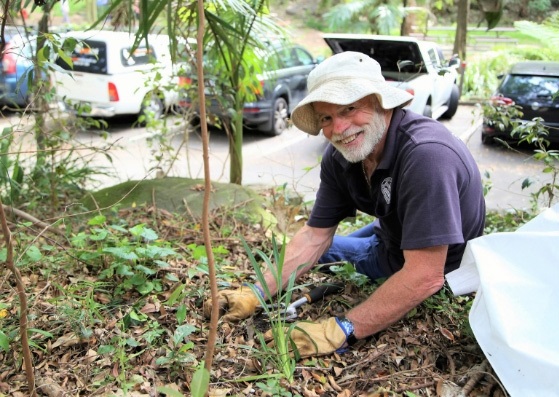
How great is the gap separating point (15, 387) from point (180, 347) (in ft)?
2.06

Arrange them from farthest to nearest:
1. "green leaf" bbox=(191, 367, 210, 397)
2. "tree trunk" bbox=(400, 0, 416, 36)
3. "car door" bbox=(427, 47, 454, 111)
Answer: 1. "tree trunk" bbox=(400, 0, 416, 36)
2. "car door" bbox=(427, 47, 454, 111)
3. "green leaf" bbox=(191, 367, 210, 397)

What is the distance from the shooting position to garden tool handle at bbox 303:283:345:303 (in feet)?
9.40

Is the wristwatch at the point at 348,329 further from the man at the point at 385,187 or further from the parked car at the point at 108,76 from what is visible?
the parked car at the point at 108,76

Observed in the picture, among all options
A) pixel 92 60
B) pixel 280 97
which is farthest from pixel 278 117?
pixel 92 60

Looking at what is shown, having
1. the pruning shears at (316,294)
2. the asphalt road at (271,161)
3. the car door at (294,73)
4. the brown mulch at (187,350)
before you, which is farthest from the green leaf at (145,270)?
the car door at (294,73)

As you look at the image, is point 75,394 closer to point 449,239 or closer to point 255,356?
point 255,356

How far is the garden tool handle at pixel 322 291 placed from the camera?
287 cm

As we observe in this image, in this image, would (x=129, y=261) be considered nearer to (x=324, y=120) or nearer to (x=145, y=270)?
(x=145, y=270)

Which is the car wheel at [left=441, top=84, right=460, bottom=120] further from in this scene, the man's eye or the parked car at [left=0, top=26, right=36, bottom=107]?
the man's eye

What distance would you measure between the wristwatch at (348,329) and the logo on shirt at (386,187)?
0.57 m

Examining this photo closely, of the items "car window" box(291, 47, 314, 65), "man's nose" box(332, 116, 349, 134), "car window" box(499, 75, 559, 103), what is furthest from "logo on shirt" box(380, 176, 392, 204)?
"car window" box(291, 47, 314, 65)

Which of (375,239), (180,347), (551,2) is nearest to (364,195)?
(375,239)

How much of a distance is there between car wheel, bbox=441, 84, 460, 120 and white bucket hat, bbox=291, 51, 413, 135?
9.43m

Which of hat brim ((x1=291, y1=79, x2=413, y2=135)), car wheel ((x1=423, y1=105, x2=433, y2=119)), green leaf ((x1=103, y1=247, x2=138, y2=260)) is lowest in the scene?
green leaf ((x1=103, y1=247, x2=138, y2=260))
